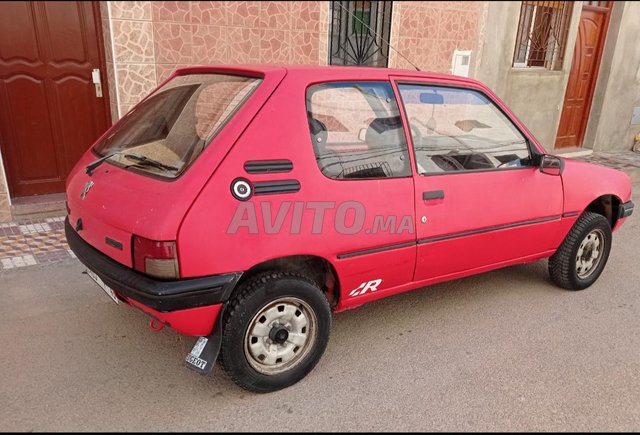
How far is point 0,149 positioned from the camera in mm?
5066

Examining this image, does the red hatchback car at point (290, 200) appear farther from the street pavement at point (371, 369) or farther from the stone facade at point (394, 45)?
the stone facade at point (394, 45)

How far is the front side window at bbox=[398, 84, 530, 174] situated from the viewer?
3131 mm

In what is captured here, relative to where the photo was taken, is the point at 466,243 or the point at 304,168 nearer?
the point at 304,168

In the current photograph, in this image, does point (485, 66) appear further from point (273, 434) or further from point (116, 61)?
point (273, 434)

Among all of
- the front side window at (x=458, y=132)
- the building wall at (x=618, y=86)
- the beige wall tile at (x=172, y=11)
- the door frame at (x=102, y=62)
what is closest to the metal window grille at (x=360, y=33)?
the beige wall tile at (x=172, y=11)

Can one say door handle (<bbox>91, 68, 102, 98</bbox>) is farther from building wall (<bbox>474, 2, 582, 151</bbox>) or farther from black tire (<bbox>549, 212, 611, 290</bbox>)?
building wall (<bbox>474, 2, 582, 151</bbox>)

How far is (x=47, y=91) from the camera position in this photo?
525cm

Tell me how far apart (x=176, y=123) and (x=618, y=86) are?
390 inches

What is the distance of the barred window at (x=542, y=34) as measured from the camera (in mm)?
8461

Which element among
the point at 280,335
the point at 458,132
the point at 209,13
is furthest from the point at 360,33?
the point at 280,335

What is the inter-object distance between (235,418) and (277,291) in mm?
667

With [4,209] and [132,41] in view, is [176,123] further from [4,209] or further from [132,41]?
[4,209]

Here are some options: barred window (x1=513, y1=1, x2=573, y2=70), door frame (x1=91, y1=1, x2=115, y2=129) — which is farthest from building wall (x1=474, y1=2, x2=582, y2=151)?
door frame (x1=91, y1=1, x2=115, y2=129)

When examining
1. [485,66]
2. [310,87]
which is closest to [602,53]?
[485,66]
